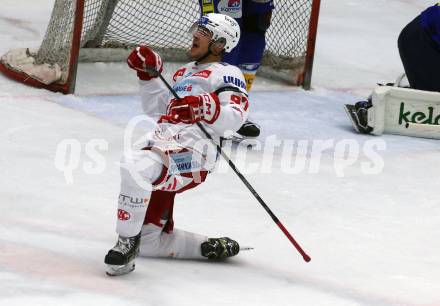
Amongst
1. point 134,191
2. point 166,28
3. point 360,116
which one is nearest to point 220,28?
point 134,191

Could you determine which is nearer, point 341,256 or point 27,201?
point 341,256

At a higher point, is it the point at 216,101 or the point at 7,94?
the point at 216,101

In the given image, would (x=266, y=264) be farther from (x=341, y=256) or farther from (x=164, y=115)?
(x=164, y=115)

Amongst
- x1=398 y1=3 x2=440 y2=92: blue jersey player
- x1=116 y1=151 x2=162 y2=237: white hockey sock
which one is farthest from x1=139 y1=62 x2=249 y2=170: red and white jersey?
x1=398 y1=3 x2=440 y2=92: blue jersey player

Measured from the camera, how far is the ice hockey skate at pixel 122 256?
3.10 m

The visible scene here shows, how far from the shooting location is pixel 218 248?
3445 mm

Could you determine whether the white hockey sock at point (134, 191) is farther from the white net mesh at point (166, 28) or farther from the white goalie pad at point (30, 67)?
the white net mesh at point (166, 28)

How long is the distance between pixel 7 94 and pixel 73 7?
0.53 meters

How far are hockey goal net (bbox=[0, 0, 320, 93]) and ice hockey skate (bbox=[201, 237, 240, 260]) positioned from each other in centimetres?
214

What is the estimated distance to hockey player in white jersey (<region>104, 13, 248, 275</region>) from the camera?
316 cm

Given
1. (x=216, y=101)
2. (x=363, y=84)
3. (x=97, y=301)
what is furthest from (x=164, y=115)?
(x=363, y=84)

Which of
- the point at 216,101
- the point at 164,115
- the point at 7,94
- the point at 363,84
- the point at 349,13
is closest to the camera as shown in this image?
the point at 216,101

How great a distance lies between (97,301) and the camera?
9.43 ft

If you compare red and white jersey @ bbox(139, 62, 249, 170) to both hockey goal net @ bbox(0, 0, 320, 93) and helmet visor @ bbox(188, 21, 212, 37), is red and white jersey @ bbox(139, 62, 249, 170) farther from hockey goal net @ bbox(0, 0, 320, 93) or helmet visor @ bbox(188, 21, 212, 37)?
hockey goal net @ bbox(0, 0, 320, 93)
